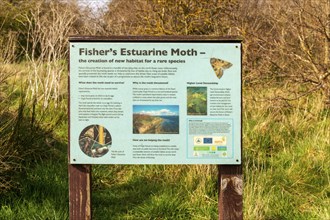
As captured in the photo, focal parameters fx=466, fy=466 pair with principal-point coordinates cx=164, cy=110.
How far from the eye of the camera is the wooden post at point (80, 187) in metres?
3.01

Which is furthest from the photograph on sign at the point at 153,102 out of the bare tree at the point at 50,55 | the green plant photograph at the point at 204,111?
the bare tree at the point at 50,55

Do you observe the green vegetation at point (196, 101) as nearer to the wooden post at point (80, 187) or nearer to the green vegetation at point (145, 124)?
the green vegetation at point (145, 124)

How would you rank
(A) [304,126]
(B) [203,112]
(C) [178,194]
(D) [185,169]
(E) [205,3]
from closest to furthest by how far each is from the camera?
(B) [203,112] < (C) [178,194] < (D) [185,169] < (A) [304,126] < (E) [205,3]

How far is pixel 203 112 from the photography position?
293 centimetres

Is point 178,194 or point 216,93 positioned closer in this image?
point 216,93

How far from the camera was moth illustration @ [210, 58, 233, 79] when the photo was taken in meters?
2.95

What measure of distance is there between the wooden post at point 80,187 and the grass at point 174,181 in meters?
0.57

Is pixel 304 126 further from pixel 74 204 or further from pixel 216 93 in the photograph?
pixel 74 204

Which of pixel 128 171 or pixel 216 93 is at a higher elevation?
pixel 216 93

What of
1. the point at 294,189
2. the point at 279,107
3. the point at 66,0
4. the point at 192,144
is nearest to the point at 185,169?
the point at 294,189

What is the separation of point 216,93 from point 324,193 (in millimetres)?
1882

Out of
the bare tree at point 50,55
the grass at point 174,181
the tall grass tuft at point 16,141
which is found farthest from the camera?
the bare tree at point 50,55

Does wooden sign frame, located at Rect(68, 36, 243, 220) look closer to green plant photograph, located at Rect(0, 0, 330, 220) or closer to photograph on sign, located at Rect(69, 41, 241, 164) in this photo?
photograph on sign, located at Rect(69, 41, 241, 164)

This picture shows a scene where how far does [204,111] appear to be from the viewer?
293 centimetres
